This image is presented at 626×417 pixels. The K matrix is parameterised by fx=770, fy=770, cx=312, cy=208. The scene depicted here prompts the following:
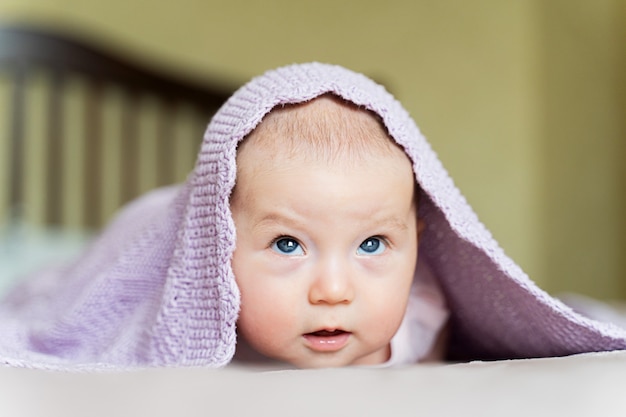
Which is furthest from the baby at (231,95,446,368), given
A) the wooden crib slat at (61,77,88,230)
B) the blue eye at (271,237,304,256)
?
the wooden crib slat at (61,77,88,230)

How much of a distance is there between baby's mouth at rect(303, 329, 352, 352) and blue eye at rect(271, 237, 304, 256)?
72 mm

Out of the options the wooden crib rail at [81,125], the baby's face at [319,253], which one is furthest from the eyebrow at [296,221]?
the wooden crib rail at [81,125]

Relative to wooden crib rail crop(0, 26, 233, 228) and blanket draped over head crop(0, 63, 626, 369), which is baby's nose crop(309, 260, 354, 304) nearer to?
blanket draped over head crop(0, 63, 626, 369)

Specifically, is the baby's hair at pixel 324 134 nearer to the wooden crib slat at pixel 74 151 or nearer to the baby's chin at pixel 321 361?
the baby's chin at pixel 321 361

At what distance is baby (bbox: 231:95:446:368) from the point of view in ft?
2.07

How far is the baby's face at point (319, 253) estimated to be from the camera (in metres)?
0.63

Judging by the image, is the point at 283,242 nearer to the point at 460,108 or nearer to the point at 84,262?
the point at 84,262

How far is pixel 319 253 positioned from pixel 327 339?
78 millimetres

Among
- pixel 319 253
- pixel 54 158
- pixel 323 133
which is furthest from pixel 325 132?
pixel 54 158

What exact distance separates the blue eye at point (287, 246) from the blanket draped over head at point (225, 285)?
40 millimetres

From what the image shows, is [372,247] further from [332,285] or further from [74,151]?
[74,151]

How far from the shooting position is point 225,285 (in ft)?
2.14

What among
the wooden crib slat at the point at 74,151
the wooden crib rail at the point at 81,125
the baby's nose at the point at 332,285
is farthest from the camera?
the wooden crib slat at the point at 74,151

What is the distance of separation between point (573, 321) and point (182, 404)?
390mm
